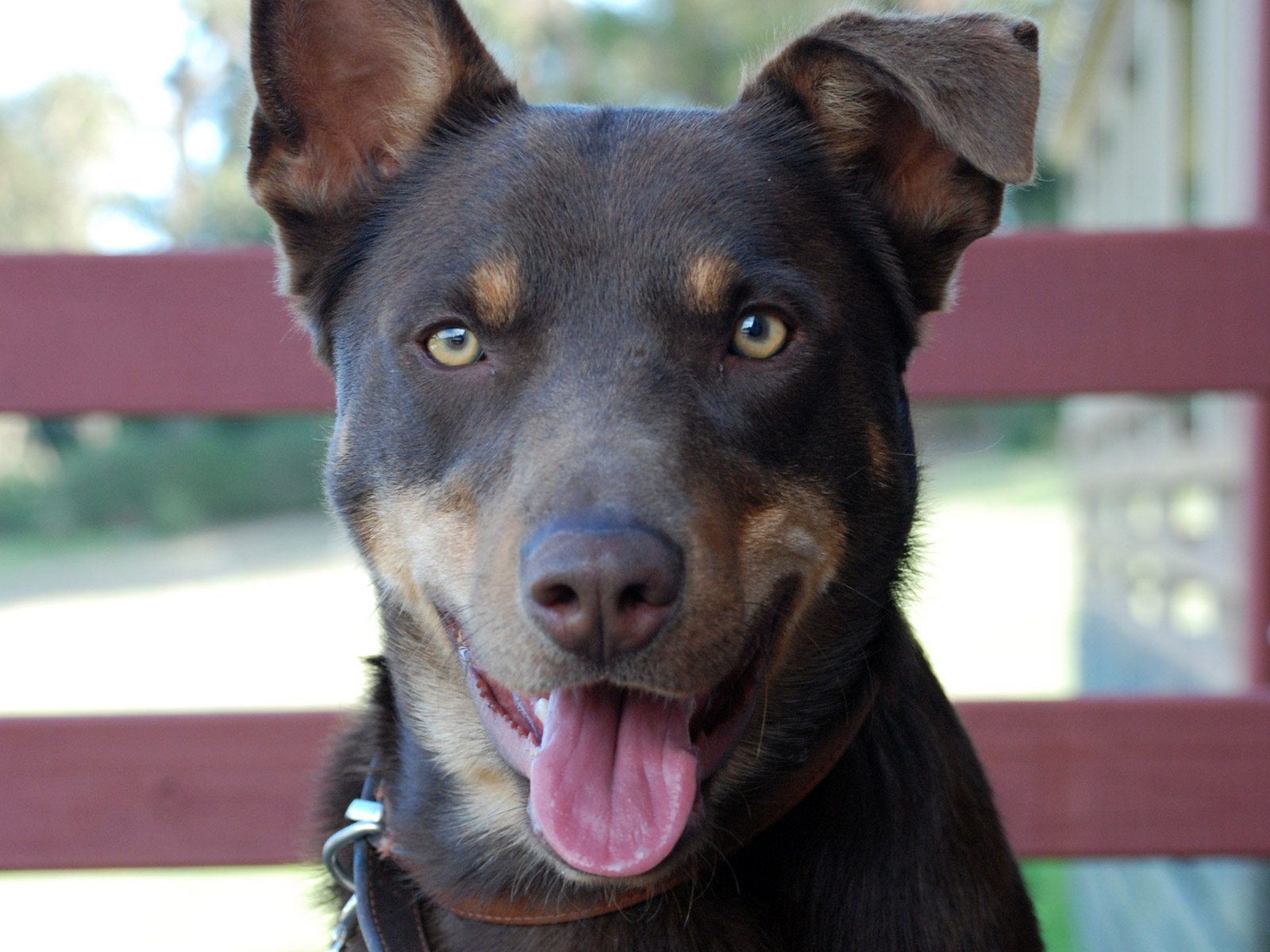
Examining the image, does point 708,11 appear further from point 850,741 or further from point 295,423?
point 850,741

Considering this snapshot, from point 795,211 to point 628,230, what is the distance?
0.34m

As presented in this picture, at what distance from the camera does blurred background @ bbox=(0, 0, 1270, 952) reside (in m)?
4.73

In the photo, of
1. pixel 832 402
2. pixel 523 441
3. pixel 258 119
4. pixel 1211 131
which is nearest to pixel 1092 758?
pixel 832 402

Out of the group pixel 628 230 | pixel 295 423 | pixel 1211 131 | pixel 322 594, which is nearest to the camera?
pixel 628 230

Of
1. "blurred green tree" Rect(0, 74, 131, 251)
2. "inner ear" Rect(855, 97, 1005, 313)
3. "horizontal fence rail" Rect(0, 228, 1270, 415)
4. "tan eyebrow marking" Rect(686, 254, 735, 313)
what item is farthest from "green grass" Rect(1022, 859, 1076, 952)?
"blurred green tree" Rect(0, 74, 131, 251)

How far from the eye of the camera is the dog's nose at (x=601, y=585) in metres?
1.73

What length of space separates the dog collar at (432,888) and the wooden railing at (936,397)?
60 cm

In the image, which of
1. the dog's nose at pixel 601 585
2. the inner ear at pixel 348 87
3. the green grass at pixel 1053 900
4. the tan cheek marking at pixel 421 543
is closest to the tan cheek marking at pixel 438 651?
the tan cheek marking at pixel 421 543

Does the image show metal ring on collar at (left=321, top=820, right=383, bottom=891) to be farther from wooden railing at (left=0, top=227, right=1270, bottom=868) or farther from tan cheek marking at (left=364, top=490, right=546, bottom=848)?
wooden railing at (left=0, top=227, right=1270, bottom=868)

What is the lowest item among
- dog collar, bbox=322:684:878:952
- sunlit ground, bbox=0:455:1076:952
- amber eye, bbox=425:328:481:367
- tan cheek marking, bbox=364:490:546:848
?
sunlit ground, bbox=0:455:1076:952

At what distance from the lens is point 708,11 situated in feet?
120

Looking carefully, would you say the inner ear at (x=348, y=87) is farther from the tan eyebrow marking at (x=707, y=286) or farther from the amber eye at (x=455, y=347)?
the tan eyebrow marking at (x=707, y=286)

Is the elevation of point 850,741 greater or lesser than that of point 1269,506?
greater

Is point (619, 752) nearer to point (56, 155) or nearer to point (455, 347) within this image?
point (455, 347)
